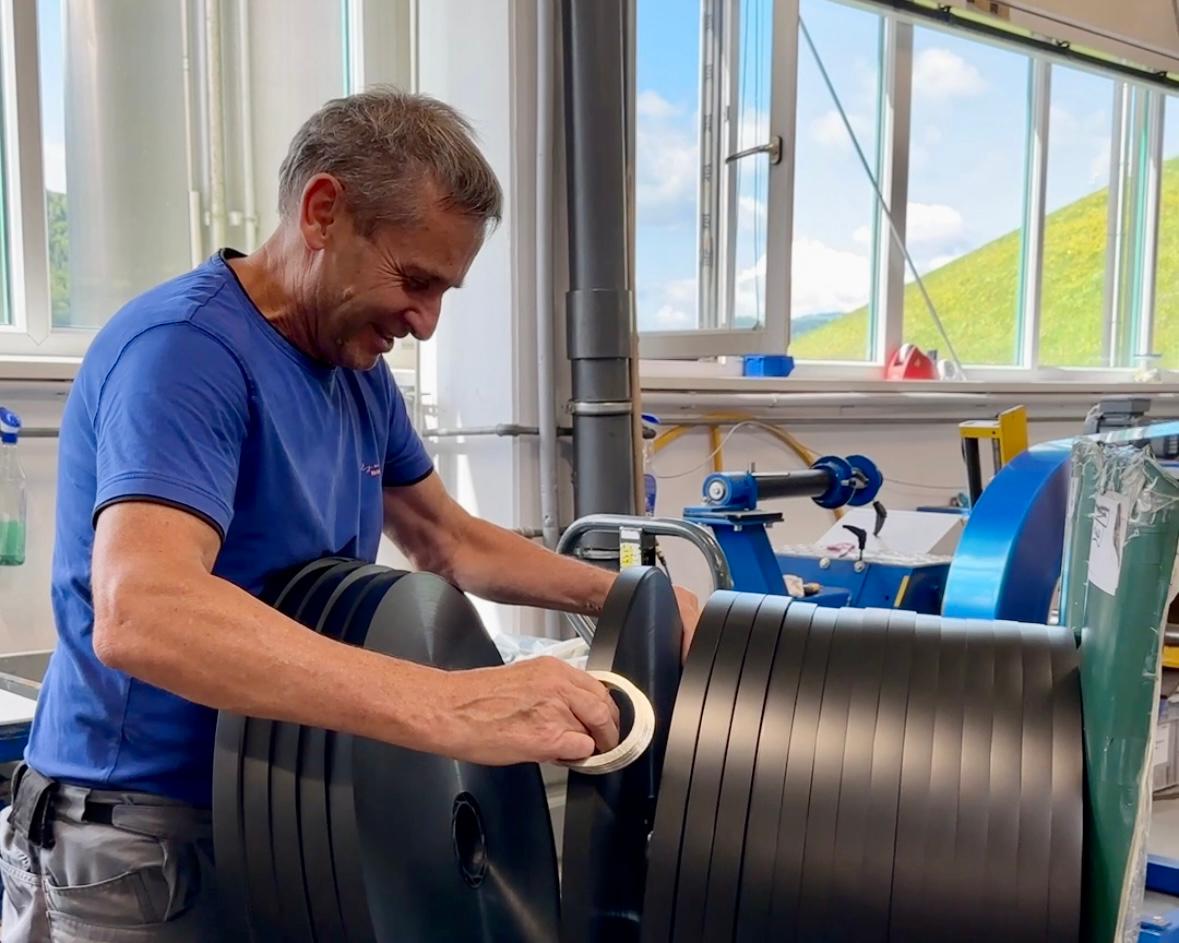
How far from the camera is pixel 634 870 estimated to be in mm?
961

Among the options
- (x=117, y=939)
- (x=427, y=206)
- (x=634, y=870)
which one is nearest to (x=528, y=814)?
(x=634, y=870)

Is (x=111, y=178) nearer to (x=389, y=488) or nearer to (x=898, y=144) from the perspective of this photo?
(x=389, y=488)

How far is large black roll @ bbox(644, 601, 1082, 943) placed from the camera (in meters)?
0.80

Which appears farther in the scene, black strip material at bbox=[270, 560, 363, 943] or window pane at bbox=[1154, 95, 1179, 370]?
window pane at bbox=[1154, 95, 1179, 370]

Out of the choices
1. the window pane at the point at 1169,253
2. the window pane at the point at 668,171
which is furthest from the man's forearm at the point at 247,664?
the window pane at the point at 1169,253

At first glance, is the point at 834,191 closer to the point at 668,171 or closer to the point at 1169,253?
the point at 668,171

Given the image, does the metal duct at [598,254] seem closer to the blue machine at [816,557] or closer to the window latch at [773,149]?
the blue machine at [816,557]

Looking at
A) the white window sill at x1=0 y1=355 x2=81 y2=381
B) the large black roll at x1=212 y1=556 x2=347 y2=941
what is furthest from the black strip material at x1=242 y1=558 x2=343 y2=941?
the white window sill at x1=0 y1=355 x2=81 y2=381

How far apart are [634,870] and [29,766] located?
2.00ft

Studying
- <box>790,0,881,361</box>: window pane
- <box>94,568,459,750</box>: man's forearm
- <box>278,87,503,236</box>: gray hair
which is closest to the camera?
<box>94,568,459,750</box>: man's forearm

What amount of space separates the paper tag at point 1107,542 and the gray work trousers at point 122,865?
794 millimetres

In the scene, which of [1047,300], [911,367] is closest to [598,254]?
[911,367]

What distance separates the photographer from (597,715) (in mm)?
879

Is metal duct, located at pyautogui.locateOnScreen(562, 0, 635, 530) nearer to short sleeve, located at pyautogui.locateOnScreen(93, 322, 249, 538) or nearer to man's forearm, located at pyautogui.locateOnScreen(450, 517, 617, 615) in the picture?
man's forearm, located at pyautogui.locateOnScreen(450, 517, 617, 615)
